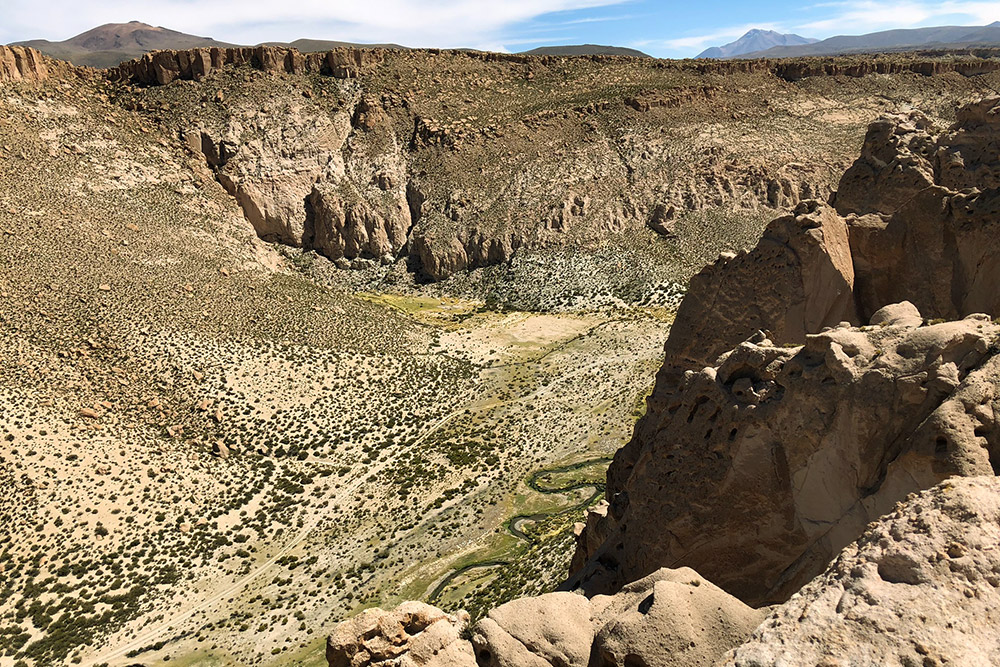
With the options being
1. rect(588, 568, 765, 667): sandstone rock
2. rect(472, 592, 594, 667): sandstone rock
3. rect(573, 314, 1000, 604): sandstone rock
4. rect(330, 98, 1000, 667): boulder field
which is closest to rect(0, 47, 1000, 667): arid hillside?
rect(573, 314, 1000, 604): sandstone rock

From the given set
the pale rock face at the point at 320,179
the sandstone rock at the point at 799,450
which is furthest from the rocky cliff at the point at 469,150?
the sandstone rock at the point at 799,450

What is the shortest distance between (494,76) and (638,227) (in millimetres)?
29769

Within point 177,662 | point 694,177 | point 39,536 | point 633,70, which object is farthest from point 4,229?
point 633,70

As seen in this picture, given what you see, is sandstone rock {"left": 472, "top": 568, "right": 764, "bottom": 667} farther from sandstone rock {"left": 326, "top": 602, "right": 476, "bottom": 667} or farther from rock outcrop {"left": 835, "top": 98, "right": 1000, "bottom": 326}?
rock outcrop {"left": 835, "top": 98, "right": 1000, "bottom": 326}

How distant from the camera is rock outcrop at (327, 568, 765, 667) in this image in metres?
10.9

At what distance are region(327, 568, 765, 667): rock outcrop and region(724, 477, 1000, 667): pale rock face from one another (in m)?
2.08

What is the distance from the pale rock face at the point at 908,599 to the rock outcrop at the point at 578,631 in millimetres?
2084

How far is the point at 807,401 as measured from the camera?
13.5 meters

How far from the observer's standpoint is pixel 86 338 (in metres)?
43.2

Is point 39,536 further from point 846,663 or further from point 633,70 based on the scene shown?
point 633,70

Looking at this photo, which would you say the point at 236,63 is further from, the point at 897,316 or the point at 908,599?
the point at 908,599

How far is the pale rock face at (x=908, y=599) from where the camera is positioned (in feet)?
25.7

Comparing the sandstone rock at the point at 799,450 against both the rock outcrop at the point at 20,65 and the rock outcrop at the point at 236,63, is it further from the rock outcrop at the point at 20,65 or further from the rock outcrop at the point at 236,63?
the rock outcrop at the point at 236,63

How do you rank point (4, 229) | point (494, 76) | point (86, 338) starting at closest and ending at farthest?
point (86, 338)
point (4, 229)
point (494, 76)
